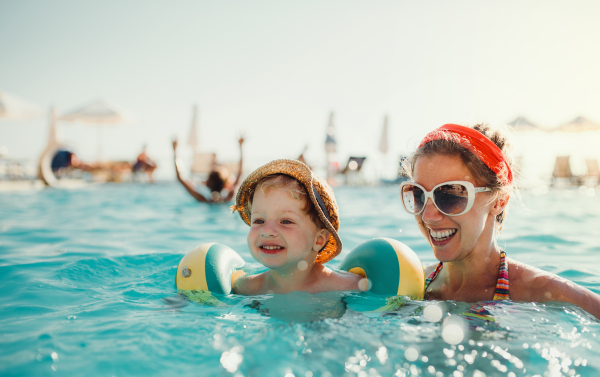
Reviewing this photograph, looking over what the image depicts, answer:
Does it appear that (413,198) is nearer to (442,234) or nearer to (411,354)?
(442,234)

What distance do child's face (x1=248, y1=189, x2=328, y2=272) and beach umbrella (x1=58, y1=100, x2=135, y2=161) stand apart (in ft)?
70.9

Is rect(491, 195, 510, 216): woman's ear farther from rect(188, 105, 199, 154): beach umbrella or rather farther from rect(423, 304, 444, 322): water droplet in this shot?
rect(188, 105, 199, 154): beach umbrella

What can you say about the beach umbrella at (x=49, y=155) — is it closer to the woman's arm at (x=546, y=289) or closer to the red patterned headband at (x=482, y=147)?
the red patterned headband at (x=482, y=147)

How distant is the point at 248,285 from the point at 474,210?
161 centimetres

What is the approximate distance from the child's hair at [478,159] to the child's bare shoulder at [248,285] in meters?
1.38

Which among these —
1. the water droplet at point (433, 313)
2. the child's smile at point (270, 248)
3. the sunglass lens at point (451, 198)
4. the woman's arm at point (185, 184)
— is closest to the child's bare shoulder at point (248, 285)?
Result: the child's smile at point (270, 248)

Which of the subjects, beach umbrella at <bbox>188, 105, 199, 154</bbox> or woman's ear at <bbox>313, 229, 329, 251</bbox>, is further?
beach umbrella at <bbox>188, 105, 199, 154</bbox>

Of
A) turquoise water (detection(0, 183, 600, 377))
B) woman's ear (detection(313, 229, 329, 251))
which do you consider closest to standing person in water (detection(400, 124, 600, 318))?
turquoise water (detection(0, 183, 600, 377))

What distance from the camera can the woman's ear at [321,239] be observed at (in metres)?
2.87

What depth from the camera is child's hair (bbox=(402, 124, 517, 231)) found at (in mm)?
2410

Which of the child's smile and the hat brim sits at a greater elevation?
the hat brim

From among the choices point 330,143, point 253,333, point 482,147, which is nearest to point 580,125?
point 330,143

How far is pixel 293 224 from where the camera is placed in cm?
270

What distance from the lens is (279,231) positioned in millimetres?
2629
